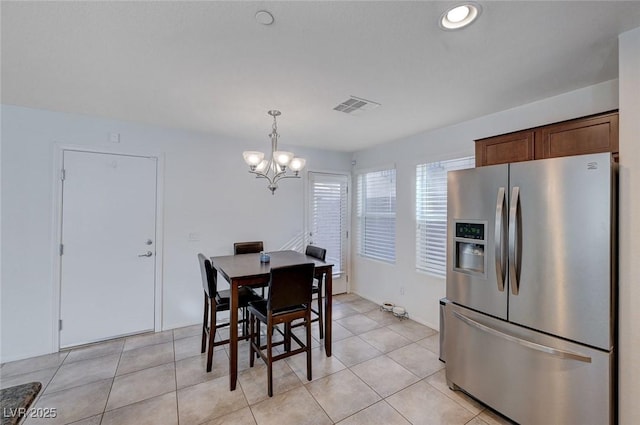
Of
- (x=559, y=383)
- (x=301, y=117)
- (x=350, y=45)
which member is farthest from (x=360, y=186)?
(x=559, y=383)

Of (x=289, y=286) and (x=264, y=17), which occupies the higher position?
(x=264, y=17)

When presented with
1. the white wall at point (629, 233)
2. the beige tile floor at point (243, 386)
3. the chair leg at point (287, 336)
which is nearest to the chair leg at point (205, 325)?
the beige tile floor at point (243, 386)

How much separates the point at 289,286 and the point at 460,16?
85.7 inches

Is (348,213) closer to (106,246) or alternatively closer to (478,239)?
(478,239)

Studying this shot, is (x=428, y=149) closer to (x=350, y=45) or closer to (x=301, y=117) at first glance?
(x=301, y=117)

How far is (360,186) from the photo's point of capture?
191 inches

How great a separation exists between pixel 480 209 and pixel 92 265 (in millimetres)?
3973

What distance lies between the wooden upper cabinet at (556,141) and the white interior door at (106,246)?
12.3 feet

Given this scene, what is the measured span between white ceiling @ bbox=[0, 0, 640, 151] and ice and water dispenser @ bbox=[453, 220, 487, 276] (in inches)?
45.9

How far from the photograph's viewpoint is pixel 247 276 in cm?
241

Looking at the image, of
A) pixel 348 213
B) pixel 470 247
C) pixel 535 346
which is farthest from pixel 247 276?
pixel 348 213

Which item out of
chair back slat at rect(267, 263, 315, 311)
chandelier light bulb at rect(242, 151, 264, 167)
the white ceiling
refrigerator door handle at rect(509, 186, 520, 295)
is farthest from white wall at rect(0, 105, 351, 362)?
Result: refrigerator door handle at rect(509, 186, 520, 295)

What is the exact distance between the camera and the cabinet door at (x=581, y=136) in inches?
74.2

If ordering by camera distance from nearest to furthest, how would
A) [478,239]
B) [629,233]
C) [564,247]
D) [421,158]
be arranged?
[629,233], [564,247], [478,239], [421,158]
